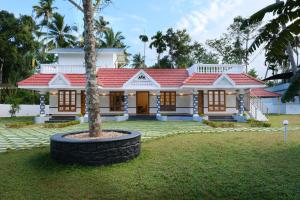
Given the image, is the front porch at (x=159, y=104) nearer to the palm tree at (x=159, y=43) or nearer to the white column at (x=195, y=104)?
the white column at (x=195, y=104)

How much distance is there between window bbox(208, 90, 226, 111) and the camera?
22312mm

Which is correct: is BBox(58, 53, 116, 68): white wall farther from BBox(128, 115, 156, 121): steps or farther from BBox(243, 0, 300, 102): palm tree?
BBox(243, 0, 300, 102): palm tree

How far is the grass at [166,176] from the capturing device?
5.28 meters

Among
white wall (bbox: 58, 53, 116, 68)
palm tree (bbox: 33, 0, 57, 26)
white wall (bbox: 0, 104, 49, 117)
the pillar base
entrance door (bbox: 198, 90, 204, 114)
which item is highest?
palm tree (bbox: 33, 0, 57, 26)

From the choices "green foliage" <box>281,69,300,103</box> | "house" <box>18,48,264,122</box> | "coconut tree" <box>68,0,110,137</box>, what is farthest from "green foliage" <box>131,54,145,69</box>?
"green foliage" <box>281,69,300,103</box>

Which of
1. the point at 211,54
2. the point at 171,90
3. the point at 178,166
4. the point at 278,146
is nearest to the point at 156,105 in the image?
the point at 171,90

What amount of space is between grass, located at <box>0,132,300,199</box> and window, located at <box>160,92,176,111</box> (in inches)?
588

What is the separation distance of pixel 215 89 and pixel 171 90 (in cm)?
344

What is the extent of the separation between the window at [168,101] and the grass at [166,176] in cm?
1493

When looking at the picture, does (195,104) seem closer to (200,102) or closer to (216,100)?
(200,102)

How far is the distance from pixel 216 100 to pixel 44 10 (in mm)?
24369

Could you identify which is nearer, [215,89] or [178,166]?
[178,166]

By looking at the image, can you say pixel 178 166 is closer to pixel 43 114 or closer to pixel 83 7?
pixel 83 7

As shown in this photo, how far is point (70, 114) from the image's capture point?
2212 cm
